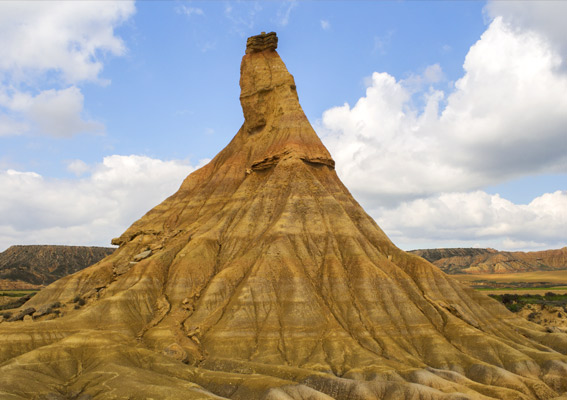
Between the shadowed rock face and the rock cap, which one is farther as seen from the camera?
the rock cap

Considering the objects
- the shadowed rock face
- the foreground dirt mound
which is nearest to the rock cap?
the shadowed rock face

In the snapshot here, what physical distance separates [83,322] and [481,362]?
174 feet

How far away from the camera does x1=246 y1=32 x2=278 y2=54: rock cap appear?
10400 cm

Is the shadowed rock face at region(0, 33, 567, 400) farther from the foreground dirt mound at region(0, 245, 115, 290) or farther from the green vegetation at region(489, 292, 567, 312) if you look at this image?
the foreground dirt mound at region(0, 245, 115, 290)

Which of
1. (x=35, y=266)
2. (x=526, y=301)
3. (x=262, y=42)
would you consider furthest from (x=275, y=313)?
(x=35, y=266)

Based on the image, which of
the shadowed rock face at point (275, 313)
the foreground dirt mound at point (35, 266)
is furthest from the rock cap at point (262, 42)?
the foreground dirt mound at point (35, 266)

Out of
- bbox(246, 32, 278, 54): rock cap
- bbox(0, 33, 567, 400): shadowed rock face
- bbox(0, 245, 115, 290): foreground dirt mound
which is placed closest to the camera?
bbox(0, 33, 567, 400): shadowed rock face

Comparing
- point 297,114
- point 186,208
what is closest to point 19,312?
point 186,208

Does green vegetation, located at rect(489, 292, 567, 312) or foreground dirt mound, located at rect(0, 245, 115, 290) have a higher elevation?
foreground dirt mound, located at rect(0, 245, 115, 290)

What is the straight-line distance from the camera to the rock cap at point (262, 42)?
10400 cm

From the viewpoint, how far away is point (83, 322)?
203 ft

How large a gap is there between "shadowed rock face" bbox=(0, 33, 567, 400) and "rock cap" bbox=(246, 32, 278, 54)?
34.2 ft

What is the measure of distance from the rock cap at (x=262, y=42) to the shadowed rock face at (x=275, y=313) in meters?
10.4

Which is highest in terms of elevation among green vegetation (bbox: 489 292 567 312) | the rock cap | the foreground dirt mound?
the rock cap
